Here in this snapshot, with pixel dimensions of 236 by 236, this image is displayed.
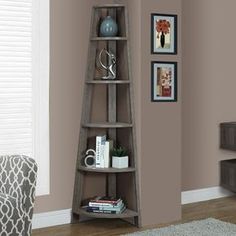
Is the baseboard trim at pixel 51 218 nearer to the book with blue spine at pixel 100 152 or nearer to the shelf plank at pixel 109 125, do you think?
the book with blue spine at pixel 100 152

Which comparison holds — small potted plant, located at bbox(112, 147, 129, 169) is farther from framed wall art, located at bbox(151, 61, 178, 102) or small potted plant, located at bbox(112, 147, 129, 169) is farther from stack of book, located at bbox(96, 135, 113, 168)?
framed wall art, located at bbox(151, 61, 178, 102)

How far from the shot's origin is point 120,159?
4184mm

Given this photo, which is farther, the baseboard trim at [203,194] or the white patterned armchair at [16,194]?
the baseboard trim at [203,194]

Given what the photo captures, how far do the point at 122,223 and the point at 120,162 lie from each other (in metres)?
0.53

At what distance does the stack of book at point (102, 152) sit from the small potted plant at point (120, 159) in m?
0.05

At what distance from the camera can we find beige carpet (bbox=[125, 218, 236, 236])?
3.97m

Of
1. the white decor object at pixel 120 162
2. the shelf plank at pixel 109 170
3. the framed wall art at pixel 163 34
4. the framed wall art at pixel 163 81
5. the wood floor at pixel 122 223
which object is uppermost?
the framed wall art at pixel 163 34

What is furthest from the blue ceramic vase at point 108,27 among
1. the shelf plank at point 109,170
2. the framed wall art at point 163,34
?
the shelf plank at point 109,170

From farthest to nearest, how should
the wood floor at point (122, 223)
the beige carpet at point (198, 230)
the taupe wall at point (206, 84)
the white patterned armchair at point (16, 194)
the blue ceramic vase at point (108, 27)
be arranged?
the taupe wall at point (206, 84) < the blue ceramic vase at point (108, 27) < the wood floor at point (122, 223) < the beige carpet at point (198, 230) < the white patterned armchair at point (16, 194)

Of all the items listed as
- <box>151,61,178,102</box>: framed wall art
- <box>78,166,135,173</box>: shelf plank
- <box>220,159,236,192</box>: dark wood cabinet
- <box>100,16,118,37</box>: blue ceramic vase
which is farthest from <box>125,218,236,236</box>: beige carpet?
<box>100,16,118,37</box>: blue ceramic vase

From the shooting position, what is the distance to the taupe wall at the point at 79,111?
421 centimetres

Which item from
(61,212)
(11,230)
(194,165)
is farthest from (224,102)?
(11,230)

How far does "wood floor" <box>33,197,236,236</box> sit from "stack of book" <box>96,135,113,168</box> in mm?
489

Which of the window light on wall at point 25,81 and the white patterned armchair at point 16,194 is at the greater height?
the window light on wall at point 25,81
